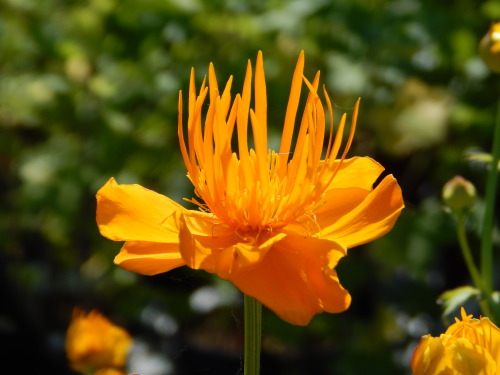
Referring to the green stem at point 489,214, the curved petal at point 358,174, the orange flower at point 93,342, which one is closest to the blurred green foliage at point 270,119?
the orange flower at point 93,342

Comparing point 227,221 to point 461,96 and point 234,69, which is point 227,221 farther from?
point 461,96

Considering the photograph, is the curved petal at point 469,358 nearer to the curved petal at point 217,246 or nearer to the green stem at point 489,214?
the curved petal at point 217,246

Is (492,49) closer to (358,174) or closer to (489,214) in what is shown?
(489,214)

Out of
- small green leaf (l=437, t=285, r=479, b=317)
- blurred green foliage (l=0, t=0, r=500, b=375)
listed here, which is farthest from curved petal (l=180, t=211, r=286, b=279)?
blurred green foliage (l=0, t=0, r=500, b=375)

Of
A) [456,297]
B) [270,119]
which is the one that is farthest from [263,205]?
[270,119]

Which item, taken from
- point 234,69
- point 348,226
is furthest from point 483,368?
point 234,69

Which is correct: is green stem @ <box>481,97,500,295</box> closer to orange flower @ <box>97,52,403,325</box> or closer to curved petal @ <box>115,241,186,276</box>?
orange flower @ <box>97,52,403,325</box>

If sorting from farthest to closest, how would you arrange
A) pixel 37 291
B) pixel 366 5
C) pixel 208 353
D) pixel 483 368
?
pixel 37 291
pixel 208 353
pixel 366 5
pixel 483 368
